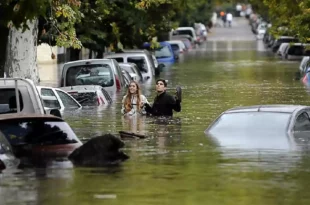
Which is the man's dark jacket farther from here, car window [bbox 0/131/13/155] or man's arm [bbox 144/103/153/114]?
car window [bbox 0/131/13/155]

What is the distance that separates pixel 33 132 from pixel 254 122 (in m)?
5.71

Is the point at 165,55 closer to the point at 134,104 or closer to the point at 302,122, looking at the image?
the point at 134,104

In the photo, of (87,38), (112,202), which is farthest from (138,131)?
(87,38)

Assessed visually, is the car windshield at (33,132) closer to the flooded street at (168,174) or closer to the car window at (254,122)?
the flooded street at (168,174)

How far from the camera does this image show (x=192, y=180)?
1520 centimetres

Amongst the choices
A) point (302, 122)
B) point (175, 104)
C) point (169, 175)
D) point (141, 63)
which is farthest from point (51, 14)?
point (141, 63)

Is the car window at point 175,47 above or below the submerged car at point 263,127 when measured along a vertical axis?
below

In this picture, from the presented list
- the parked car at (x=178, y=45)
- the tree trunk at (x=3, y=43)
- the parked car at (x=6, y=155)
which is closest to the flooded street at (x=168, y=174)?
the parked car at (x=6, y=155)

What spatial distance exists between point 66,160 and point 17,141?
0.75 m

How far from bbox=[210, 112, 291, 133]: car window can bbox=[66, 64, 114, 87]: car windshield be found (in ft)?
46.0

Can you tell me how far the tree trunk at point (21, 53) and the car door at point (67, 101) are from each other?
2.49 m

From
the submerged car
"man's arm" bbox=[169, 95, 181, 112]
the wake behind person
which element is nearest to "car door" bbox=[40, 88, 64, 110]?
the wake behind person

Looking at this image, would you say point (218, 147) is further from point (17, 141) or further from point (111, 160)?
point (17, 141)

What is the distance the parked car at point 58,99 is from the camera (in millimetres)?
28734
